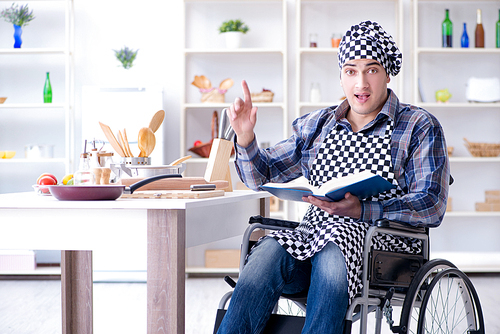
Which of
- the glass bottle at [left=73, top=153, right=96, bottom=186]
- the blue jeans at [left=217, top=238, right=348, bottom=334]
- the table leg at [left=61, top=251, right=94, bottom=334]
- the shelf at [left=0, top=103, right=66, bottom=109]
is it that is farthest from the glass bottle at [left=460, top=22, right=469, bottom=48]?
the glass bottle at [left=73, top=153, right=96, bottom=186]

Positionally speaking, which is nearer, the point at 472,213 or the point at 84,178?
the point at 84,178

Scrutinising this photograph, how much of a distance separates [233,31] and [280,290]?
119 inches

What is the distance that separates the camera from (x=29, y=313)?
2.92 m

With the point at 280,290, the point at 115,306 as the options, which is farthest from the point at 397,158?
the point at 115,306

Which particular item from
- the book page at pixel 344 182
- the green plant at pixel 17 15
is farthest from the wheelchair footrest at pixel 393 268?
the green plant at pixel 17 15

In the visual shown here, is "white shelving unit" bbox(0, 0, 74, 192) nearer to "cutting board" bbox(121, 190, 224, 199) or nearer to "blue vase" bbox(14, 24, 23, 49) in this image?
"blue vase" bbox(14, 24, 23, 49)

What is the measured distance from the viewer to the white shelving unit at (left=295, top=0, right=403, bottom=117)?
13.8 ft

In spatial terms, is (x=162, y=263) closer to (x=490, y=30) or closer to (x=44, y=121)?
(x=44, y=121)

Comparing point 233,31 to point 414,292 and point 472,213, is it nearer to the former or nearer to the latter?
point 472,213

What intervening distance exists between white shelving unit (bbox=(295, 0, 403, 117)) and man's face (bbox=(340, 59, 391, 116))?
254 cm

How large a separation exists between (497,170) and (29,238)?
12.9ft

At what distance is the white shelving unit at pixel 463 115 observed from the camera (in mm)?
4180

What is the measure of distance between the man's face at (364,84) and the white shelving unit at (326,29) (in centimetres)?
254

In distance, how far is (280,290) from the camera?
1342 mm
